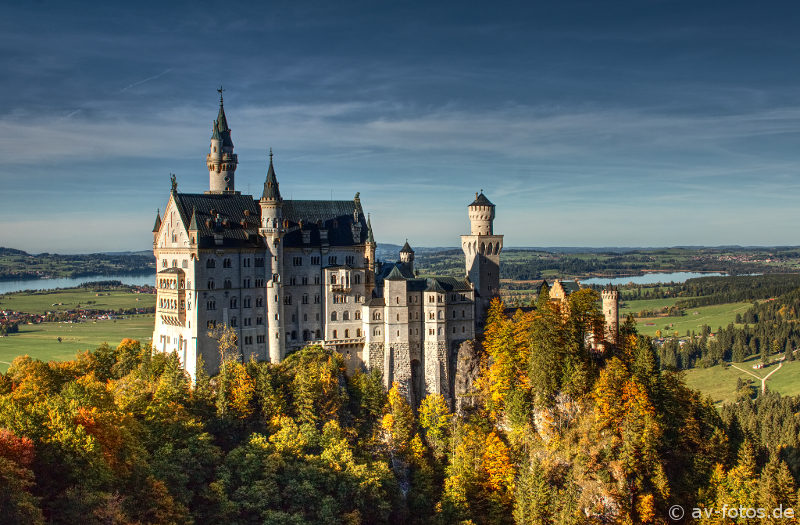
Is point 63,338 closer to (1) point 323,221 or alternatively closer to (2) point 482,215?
(1) point 323,221

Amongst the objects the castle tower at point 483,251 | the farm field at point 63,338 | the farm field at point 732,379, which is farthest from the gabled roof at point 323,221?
the farm field at point 732,379

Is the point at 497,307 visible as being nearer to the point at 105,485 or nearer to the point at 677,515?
the point at 677,515

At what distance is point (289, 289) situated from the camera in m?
83.1

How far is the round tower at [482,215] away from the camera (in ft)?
302

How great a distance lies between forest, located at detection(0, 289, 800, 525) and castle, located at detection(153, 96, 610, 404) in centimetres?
269

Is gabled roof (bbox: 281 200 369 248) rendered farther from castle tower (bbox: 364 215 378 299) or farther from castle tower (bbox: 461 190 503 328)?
castle tower (bbox: 461 190 503 328)

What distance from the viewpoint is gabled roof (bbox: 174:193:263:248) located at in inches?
3054

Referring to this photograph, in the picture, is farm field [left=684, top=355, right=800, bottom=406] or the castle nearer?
the castle

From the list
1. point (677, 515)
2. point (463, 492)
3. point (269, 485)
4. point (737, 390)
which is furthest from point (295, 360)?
point (737, 390)

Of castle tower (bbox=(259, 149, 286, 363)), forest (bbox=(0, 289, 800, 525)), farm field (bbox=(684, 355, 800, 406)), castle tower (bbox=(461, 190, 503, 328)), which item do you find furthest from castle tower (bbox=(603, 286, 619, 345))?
farm field (bbox=(684, 355, 800, 406))

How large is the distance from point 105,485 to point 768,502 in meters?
63.8

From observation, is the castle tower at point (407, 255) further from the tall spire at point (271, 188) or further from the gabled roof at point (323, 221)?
the tall spire at point (271, 188)

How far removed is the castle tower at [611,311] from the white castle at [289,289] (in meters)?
16.7

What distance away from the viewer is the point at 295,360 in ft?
260
